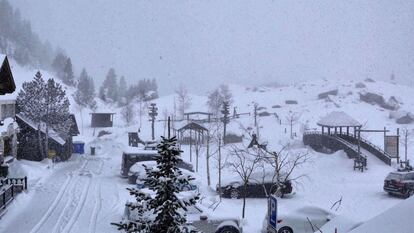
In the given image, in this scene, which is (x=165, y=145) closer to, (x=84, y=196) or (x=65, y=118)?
(x=84, y=196)

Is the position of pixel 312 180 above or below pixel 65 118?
below

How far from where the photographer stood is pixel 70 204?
20125 millimetres

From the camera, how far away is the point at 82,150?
48406 millimetres

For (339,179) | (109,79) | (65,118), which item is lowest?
(339,179)

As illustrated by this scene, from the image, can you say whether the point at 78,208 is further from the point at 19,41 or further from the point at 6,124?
the point at 19,41

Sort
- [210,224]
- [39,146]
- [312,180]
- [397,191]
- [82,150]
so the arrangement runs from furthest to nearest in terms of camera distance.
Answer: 1. [82,150]
2. [39,146]
3. [312,180]
4. [397,191]
5. [210,224]

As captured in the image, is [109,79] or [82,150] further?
[109,79]

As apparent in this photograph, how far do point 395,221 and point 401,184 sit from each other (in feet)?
63.8

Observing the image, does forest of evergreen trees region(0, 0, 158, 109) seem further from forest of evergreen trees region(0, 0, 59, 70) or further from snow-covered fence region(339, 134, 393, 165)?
snow-covered fence region(339, 134, 393, 165)

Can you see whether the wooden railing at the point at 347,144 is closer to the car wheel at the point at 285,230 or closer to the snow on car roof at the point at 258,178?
the snow on car roof at the point at 258,178

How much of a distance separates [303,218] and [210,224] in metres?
3.51

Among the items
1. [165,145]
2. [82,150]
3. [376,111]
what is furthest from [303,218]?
[376,111]

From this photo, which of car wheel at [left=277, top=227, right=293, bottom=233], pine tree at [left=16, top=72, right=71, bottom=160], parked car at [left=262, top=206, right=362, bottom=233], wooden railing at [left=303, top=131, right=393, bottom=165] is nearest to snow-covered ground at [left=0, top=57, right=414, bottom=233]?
wooden railing at [left=303, top=131, right=393, bottom=165]

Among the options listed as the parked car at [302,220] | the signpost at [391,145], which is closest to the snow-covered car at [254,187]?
the parked car at [302,220]
